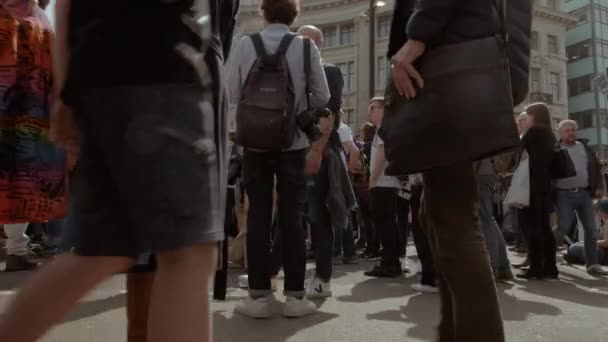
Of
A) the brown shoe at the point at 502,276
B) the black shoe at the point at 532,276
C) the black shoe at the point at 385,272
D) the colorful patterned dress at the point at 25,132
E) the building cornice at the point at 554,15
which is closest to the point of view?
the colorful patterned dress at the point at 25,132

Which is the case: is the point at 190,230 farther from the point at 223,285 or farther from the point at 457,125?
the point at 223,285

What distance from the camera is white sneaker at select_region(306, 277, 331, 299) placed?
4.29m

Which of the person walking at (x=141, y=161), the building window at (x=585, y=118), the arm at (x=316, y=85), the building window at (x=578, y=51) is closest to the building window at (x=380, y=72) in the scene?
the building window at (x=585, y=118)

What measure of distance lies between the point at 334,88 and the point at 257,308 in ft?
6.30

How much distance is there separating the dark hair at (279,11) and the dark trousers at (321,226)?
130cm

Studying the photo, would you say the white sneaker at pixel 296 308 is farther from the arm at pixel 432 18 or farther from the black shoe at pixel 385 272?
the black shoe at pixel 385 272

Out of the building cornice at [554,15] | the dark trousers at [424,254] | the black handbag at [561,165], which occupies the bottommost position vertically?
the dark trousers at [424,254]

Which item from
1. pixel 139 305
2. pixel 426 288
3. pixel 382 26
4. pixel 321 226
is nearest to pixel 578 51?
Answer: pixel 382 26

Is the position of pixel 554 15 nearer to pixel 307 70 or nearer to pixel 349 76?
pixel 349 76

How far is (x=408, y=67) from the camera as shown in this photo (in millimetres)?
2104

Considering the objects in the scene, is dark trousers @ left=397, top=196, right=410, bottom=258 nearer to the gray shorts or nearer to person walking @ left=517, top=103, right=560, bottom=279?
person walking @ left=517, top=103, right=560, bottom=279

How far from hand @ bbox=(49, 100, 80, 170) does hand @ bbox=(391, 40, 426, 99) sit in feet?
3.76

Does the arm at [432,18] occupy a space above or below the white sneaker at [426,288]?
above

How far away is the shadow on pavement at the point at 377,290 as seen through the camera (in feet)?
14.4
